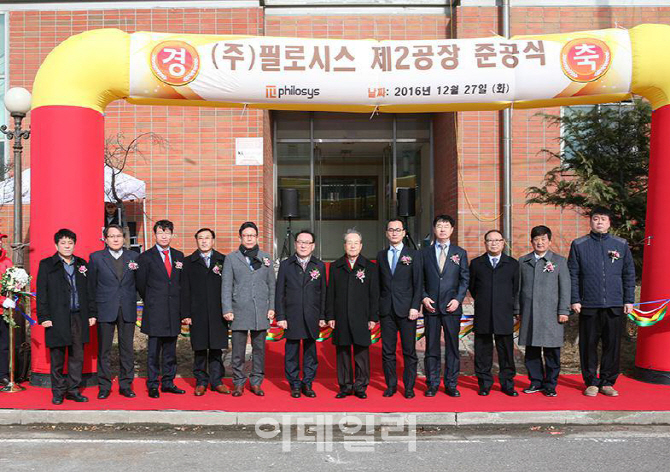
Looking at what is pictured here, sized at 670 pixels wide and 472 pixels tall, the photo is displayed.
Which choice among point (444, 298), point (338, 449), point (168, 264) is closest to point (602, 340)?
point (444, 298)

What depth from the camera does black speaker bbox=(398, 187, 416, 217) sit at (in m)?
14.5

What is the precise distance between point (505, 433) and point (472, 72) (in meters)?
3.82

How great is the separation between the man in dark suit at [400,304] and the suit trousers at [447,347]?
0.20 meters

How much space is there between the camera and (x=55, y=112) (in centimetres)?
692

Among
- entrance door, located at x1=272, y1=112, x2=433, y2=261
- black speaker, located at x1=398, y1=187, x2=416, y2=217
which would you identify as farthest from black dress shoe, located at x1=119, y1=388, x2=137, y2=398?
black speaker, located at x1=398, y1=187, x2=416, y2=217

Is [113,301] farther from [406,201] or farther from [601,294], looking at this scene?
[406,201]

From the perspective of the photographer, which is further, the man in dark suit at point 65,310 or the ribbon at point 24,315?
the ribbon at point 24,315

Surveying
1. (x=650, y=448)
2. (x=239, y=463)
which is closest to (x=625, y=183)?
(x=650, y=448)

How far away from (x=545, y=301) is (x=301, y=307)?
258 centimetres

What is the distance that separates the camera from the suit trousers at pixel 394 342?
21.7 ft

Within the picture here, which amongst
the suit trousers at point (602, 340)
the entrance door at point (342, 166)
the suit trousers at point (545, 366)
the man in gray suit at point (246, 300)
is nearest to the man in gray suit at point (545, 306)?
the suit trousers at point (545, 366)

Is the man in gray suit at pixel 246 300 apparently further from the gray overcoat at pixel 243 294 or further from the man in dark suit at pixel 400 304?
the man in dark suit at pixel 400 304

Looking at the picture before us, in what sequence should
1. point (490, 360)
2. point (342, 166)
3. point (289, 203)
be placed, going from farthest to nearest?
point (342, 166)
point (289, 203)
point (490, 360)

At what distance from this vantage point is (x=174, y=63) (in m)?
6.96
